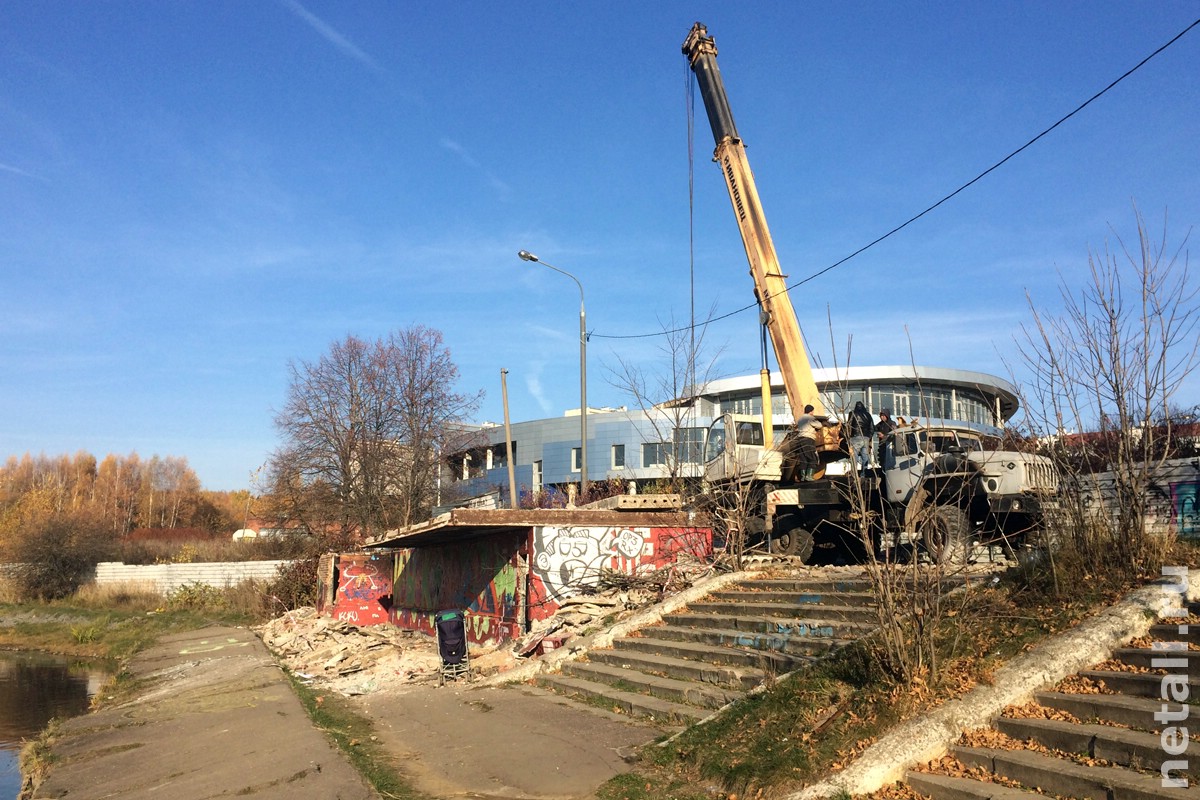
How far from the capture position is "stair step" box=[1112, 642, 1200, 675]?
252 inches

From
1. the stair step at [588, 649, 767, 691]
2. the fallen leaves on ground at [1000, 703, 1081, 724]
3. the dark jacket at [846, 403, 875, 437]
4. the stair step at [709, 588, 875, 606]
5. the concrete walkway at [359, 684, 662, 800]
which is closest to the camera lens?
the fallen leaves on ground at [1000, 703, 1081, 724]

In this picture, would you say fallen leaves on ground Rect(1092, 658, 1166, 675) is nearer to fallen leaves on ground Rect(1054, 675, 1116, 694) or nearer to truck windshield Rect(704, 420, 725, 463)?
fallen leaves on ground Rect(1054, 675, 1116, 694)

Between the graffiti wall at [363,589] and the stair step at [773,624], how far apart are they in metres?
14.7

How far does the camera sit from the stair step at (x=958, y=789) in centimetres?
554

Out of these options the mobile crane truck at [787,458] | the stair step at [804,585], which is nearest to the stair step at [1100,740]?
the stair step at [804,585]

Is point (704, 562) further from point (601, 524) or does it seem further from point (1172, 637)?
point (1172, 637)

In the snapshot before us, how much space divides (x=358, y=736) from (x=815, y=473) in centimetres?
967

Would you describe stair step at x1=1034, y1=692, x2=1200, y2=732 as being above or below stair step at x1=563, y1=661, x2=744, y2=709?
above

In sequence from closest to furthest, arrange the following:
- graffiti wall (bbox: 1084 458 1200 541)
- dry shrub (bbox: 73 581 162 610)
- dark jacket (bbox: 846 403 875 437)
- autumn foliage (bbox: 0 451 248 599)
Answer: graffiti wall (bbox: 1084 458 1200 541), dark jacket (bbox: 846 403 875 437), dry shrub (bbox: 73 581 162 610), autumn foliage (bbox: 0 451 248 599)

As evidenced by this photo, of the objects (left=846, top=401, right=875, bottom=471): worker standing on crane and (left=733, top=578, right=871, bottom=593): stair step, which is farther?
Answer: (left=846, top=401, right=875, bottom=471): worker standing on crane

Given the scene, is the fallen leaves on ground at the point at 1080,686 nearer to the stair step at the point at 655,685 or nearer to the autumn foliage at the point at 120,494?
the stair step at the point at 655,685

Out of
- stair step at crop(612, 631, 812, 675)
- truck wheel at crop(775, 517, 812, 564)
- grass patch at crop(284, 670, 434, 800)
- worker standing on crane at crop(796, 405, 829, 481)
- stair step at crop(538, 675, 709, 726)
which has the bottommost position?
grass patch at crop(284, 670, 434, 800)

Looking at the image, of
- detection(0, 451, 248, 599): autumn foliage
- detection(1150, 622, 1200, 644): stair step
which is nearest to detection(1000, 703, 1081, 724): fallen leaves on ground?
detection(1150, 622, 1200, 644): stair step

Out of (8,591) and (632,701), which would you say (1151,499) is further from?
(8,591)
